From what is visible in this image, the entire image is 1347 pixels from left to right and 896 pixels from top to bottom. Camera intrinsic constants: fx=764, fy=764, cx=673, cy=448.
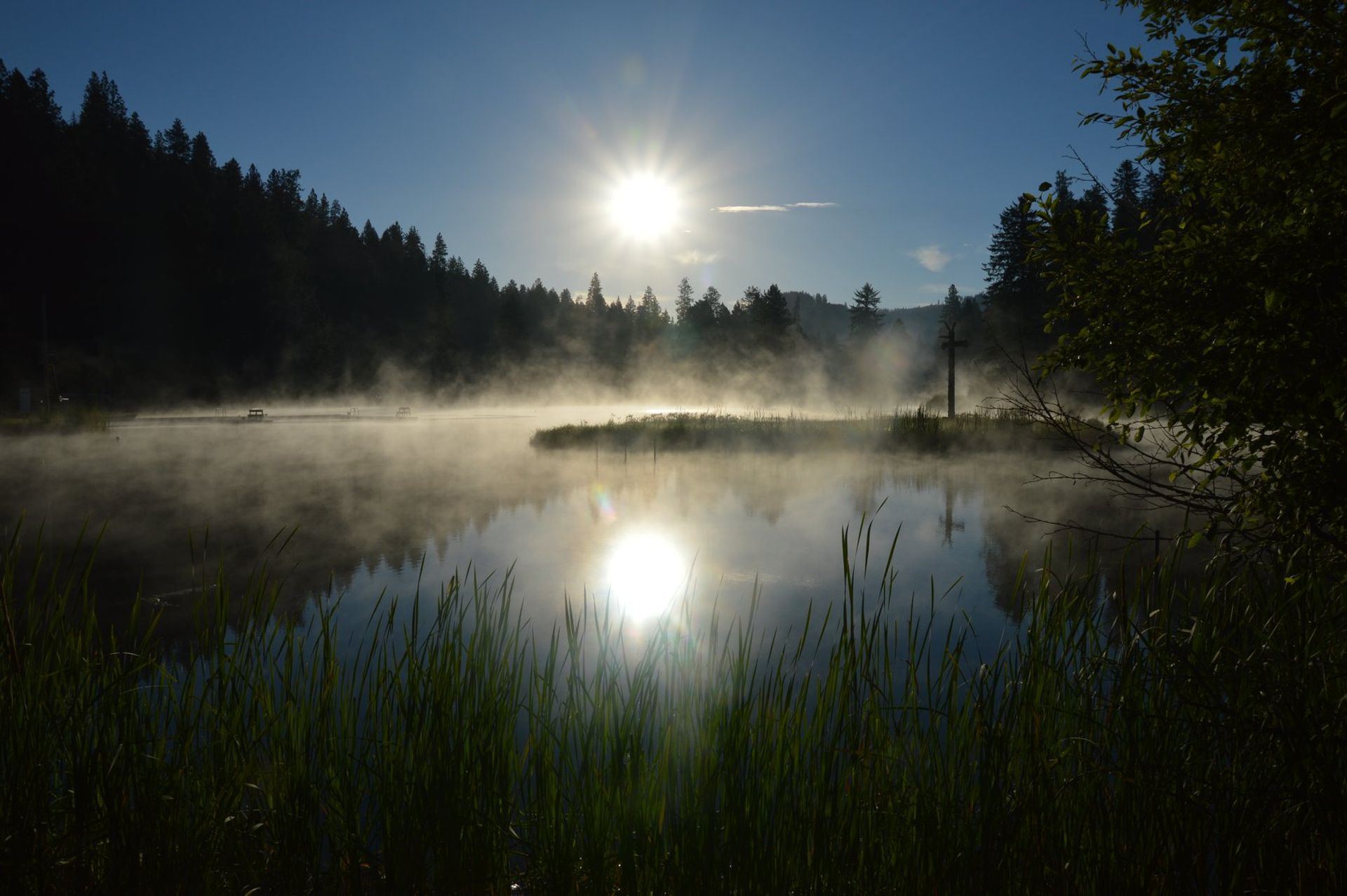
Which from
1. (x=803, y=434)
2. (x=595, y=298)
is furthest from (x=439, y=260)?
(x=803, y=434)

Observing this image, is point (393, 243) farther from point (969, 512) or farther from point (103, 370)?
point (969, 512)

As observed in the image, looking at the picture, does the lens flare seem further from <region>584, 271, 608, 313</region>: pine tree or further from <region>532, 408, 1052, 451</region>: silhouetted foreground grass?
<region>584, 271, 608, 313</region>: pine tree

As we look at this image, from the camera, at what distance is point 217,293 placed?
6494 centimetres

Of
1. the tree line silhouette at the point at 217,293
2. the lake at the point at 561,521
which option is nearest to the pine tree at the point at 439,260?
the tree line silhouette at the point at 217,293

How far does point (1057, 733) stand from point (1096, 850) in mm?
774

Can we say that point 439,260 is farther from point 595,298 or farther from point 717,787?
point 717,787

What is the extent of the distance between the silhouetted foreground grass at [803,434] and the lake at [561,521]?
91 cm

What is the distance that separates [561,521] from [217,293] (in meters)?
64.0

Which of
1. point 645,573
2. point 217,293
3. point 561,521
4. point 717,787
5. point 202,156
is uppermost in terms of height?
point 202,156

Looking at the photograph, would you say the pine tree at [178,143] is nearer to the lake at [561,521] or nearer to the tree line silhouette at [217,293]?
the tree line silhouette at [217,293]

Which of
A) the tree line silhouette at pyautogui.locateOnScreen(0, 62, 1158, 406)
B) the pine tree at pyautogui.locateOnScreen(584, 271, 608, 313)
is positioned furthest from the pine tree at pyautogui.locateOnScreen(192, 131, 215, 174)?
the pine tree at pyautogui.locateOnScreen(584, 271, 608, 313)

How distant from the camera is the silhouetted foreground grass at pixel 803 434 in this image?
2341 cm

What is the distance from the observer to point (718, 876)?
9.14 ft

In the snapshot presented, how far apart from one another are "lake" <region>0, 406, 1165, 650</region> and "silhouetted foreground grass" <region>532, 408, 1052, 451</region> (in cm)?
91
